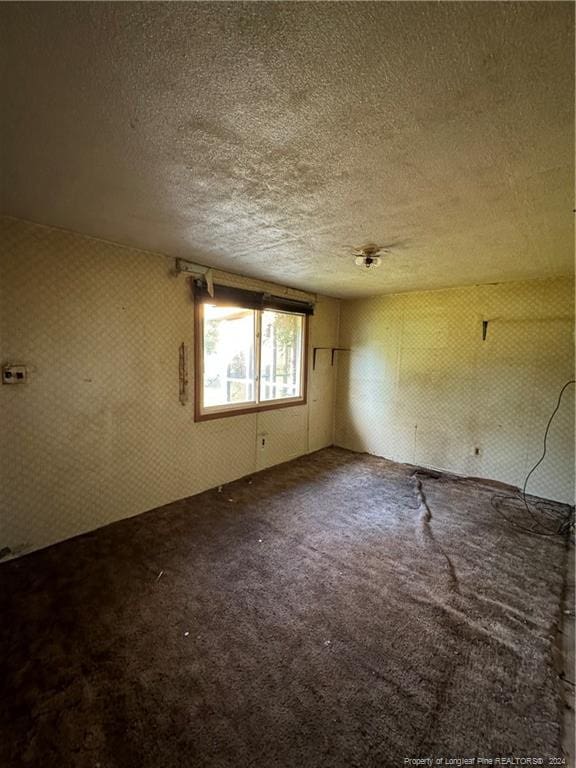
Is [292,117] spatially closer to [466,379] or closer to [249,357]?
[249,357]

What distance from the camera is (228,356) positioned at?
3.65 metres

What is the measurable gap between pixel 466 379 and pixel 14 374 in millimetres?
4295

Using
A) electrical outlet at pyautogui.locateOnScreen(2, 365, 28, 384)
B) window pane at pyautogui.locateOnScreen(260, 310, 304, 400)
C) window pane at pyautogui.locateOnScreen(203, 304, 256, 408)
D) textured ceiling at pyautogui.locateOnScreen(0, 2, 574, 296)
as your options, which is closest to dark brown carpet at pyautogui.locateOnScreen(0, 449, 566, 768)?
electrical outlet at pyautogui.locateOnScreen(2, 365, 28, 384)

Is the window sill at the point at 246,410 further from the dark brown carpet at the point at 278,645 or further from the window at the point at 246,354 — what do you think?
the dark brown carpet at the point at 278,645

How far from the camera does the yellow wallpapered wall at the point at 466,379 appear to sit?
3.38 meters

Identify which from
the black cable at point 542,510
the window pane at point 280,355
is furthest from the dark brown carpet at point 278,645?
the window pane at point 280,355

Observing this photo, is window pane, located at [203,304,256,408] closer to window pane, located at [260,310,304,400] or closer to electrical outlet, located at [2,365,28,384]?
window pane, located at [260,310,304,400]

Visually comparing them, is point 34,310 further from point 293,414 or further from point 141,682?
point 293,414

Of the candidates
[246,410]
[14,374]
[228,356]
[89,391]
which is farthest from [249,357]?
[14,374]

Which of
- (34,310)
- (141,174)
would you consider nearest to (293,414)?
(34,310)

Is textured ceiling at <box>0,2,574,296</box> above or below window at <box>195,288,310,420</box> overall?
above

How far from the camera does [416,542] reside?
256 cm

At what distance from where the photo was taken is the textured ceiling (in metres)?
0.81

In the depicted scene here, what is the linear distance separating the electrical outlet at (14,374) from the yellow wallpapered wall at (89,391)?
4 centimetres
